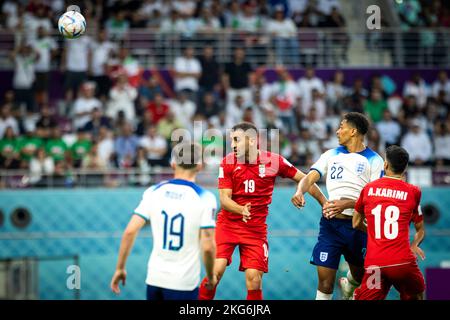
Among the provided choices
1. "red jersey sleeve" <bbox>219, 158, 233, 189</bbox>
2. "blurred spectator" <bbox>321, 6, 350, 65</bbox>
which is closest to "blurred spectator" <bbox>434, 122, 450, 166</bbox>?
"blurred spectator" <bbox>321, 6, 350, 65</bbox>

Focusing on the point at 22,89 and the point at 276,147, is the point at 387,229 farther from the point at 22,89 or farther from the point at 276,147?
the point at 22,89

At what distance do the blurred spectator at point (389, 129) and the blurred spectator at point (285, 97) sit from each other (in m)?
2.03

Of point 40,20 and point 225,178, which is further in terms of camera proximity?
point 40,20

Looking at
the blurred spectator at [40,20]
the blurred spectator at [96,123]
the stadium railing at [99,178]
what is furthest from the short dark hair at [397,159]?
the blurred spectator at [40,20]

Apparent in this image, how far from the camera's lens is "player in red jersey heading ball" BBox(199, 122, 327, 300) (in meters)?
12.5

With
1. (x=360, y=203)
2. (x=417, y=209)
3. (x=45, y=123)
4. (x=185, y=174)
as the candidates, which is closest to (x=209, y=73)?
(x=45, y=123)

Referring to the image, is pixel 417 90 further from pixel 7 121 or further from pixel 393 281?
pixel 393 281

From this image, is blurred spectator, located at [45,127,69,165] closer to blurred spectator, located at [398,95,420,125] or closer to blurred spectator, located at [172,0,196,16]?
blurred spectator, located at [172,0,196,16]

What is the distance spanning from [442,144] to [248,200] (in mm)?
11052

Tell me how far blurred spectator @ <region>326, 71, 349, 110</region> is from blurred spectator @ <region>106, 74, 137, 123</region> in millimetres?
4655

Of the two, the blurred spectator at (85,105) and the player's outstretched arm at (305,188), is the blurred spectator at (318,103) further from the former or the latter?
the player's outstretched arm at (305,188)

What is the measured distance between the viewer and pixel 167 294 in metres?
10.5

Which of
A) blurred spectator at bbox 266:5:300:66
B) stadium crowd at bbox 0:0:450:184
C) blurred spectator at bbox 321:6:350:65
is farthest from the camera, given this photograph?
blurred spectator at bbox 321:6:350:65

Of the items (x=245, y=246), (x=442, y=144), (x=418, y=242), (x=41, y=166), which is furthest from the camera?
(x=442, y=144)
